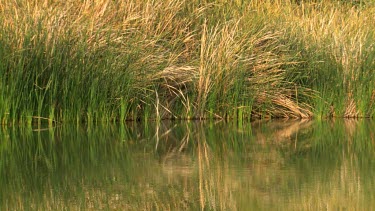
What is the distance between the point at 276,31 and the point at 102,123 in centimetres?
303

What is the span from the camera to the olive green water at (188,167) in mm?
6434

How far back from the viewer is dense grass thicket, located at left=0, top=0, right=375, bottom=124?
11867mm

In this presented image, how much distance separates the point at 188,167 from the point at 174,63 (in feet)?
16.7

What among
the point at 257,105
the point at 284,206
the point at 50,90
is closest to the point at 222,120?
the point at 257,105

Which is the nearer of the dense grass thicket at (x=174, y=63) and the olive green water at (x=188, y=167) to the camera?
the olive green water at (x=188, y=167)

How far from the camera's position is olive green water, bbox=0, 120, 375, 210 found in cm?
643

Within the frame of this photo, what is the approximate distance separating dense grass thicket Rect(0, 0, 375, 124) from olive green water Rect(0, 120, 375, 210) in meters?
0.58

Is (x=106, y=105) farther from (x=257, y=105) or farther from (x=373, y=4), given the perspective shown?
(x=373, y=4)

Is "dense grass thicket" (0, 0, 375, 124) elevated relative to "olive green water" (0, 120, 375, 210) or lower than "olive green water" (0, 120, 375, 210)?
elevated

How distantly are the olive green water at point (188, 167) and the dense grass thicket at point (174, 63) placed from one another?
1.91 feet

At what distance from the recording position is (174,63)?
13164 millimetres

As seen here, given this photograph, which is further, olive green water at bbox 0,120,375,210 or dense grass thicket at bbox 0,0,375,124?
dense grass thicket at bbox 0,0,375,124

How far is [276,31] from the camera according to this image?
13.7 metres

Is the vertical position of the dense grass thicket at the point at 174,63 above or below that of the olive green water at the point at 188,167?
above
